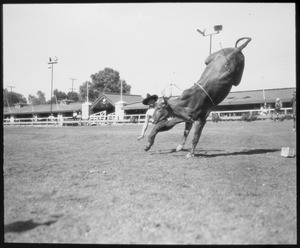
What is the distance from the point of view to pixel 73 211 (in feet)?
14.6

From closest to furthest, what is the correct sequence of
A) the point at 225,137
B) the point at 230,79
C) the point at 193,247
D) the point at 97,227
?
the point at 193,247, the point at 97,227, the point at 230,79, the point at 225,137

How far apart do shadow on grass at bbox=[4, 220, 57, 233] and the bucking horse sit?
5420mm

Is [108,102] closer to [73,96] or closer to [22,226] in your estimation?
[22,226]

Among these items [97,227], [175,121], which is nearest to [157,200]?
[97,227]

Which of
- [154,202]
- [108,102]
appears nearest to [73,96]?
[108,102]

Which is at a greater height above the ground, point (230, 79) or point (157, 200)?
point (230, 79)

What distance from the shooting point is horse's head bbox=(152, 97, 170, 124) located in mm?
9594

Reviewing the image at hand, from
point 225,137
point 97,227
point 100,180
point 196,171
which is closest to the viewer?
point 97,227

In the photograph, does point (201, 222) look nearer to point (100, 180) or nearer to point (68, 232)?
point (68, 232)

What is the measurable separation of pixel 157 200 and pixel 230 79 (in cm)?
562

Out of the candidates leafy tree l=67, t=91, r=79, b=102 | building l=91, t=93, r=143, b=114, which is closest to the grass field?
building l=91, t=93, r=143, b=114

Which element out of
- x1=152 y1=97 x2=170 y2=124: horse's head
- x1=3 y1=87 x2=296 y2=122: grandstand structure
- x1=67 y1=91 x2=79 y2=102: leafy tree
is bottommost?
x1=152 y1=97 x2=170 y2=124: horse's head

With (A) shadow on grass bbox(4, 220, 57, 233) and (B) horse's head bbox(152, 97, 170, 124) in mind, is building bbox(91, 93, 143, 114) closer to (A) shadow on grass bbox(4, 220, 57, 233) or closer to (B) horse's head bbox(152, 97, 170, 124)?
(B) horse's head bbox(152, 97, 170, 124)

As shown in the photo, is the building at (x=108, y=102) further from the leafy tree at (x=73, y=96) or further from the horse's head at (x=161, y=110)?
the leafy tree at (x=73, y=96)
